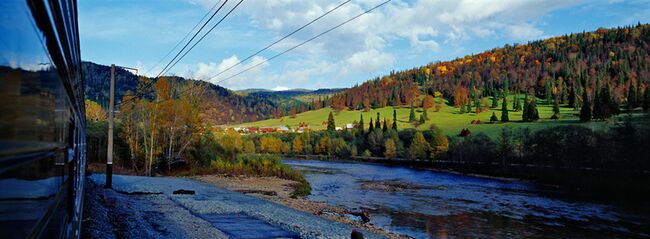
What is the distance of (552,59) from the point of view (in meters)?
184

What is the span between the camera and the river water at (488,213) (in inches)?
854

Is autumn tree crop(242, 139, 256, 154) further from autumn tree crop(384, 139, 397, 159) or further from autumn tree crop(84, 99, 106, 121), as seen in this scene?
autumn tree crop(84, 99, 106, 121)

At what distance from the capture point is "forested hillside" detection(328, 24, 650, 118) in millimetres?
140000

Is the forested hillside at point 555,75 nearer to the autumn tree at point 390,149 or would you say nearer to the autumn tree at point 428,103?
the autumn tree at point 428,103

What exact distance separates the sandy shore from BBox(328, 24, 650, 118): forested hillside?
10598 cm

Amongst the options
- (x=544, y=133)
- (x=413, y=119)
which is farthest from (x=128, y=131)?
(x=413, y=119)

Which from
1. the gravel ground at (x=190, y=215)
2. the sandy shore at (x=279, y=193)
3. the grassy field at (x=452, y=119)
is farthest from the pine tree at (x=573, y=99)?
the gravel ground at (x=190, y=215)

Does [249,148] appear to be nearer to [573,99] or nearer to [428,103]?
[428,103]

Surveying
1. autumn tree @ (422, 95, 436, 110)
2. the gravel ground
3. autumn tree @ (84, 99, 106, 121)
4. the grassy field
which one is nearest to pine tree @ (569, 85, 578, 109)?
the grassy field

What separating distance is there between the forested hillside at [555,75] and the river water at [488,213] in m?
99.4

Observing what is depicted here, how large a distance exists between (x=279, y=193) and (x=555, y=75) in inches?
6269

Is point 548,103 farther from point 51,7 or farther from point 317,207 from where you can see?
point 51,7

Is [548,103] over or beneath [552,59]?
beneath

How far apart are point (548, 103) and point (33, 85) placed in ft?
501
